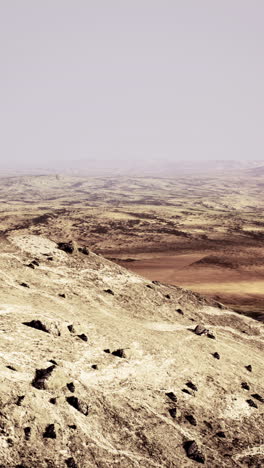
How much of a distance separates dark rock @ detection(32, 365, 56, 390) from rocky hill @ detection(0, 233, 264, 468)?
0.12 ft

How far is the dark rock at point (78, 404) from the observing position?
12997 millimetres

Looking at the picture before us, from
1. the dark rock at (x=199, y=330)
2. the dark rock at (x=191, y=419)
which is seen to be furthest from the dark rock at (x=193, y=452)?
the dark rock at (x=199, y=330)

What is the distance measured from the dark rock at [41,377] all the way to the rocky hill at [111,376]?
0.04 meters

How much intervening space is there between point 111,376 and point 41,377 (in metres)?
3.44

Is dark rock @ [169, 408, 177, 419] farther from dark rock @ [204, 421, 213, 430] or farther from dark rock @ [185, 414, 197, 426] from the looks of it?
dark rock @ [204, 421, 213, 430]

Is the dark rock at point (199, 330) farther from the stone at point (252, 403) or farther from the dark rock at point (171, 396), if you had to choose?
the dark rock at point (171, 396)

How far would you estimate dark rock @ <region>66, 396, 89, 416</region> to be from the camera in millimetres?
12997

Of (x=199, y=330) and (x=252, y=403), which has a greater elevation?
(x=199, y=330)

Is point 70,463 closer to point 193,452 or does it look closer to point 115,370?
point 193,452

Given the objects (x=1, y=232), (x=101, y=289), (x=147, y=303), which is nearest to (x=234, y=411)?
(x=147, y=303)

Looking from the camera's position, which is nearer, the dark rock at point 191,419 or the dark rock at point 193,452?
the dark rock at point 193,452

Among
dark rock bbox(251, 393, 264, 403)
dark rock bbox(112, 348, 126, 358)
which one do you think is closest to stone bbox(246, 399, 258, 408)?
dark rock bbox(251, 393, 264, 403)

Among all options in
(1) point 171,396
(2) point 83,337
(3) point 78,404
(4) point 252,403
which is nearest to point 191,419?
(1) point 171,396

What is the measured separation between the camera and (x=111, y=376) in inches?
607
